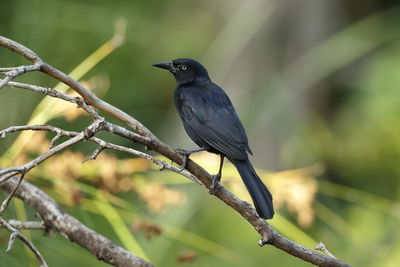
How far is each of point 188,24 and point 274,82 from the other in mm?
3129

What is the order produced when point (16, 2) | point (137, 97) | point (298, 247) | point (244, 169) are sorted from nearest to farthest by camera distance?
point (298, 247) → point (244, 169) → point (16, 2) → point (137, 97)

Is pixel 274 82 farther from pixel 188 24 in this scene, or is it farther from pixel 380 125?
pixel 188 24

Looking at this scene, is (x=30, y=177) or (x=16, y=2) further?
(x=16, y=2)

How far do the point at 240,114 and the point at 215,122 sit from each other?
5.84 ft

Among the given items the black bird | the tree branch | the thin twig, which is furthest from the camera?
the black bird

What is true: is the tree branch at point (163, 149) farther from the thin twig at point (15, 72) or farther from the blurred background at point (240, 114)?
the blurred background at point (240, 114)

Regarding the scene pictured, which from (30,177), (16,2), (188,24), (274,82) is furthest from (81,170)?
(188,24)

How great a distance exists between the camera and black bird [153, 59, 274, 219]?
10.0 feet

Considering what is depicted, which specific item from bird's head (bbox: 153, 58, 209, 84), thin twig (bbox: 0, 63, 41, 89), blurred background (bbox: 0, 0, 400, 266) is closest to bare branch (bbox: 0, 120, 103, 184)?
thin twig (bbox: 0, 63, 41, 89)

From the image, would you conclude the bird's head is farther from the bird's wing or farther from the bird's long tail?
the bird's long tail

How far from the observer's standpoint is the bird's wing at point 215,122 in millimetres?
3328

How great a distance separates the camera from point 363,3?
27.4 feet

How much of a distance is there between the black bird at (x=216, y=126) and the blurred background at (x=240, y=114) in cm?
18

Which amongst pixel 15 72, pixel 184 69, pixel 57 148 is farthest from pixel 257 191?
pixel 184 69
